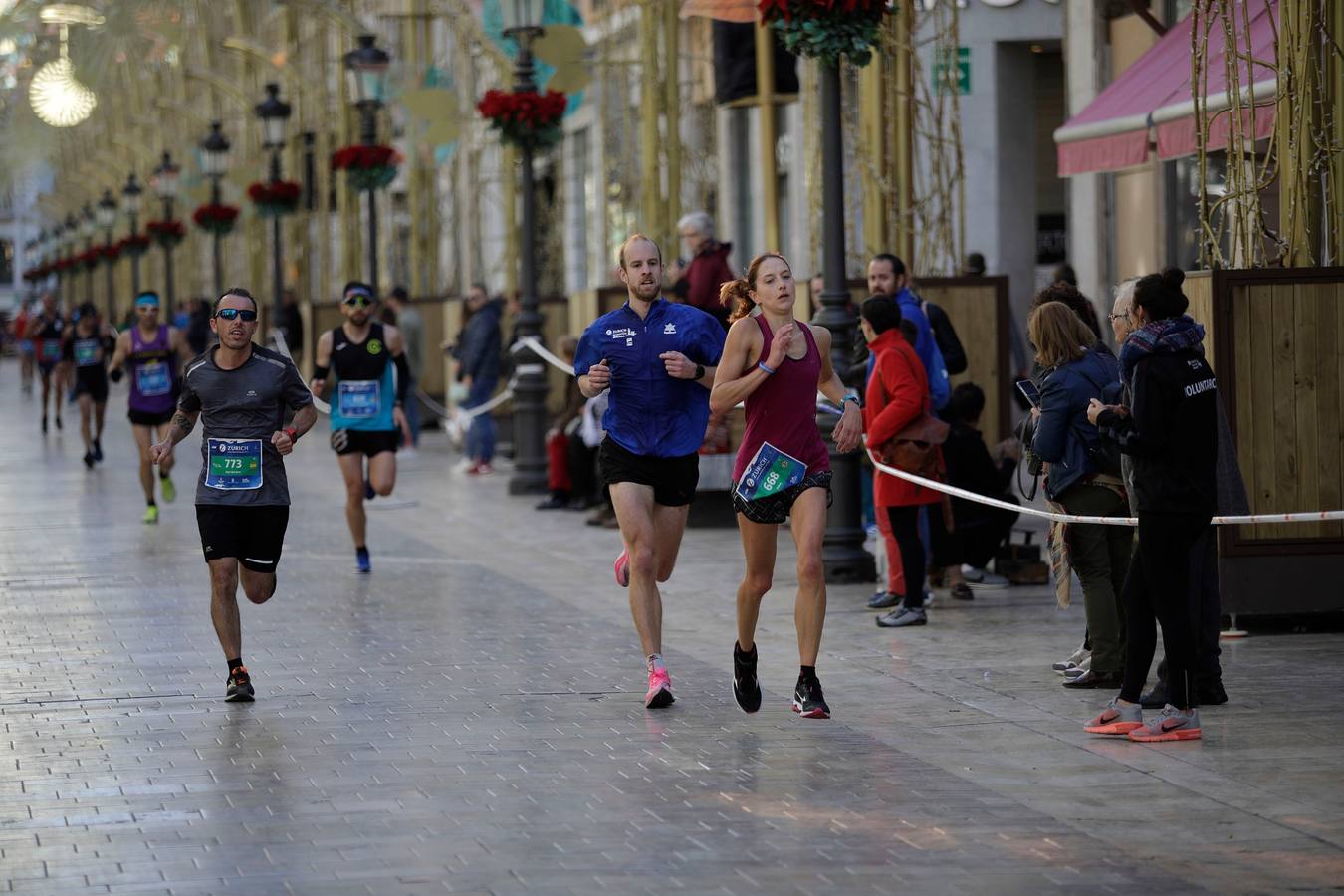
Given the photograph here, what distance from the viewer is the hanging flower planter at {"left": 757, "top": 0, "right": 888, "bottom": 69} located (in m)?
14.0

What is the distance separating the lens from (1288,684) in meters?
10.3

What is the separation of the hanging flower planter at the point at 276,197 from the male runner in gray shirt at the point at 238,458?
29279 millimetres

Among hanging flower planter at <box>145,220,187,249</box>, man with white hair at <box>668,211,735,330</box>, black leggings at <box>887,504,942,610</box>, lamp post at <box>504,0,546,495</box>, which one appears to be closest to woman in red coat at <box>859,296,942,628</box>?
black leggings at <box>887,504,942,610</box>

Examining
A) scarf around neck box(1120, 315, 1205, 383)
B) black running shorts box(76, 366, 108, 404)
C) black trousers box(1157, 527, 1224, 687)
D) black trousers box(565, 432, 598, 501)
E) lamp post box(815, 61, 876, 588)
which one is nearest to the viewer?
scarf around neck box(1120, 315, 1205, 383)

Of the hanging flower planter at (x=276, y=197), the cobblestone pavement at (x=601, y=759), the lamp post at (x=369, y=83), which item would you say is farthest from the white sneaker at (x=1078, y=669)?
the hanging flower planter at (x=276, y=197)

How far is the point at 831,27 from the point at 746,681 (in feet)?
17.8

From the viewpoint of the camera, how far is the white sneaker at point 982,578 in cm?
1427

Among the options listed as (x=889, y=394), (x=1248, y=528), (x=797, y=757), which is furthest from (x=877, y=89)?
(x=797, y=757)

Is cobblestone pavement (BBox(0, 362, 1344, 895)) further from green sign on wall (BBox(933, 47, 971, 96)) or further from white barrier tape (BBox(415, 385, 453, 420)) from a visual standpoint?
white barrier tape (BBox(415, 385, 453, 420))

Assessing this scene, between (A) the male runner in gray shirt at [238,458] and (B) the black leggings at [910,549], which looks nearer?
(A) the male runner in gray shirt at [238,458]

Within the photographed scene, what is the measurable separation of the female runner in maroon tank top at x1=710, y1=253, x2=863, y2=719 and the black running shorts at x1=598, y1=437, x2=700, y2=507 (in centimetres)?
41

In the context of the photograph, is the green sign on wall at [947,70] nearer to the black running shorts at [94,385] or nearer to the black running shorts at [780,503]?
the black running shorts at [780,503]

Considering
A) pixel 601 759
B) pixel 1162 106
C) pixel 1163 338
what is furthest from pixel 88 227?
pixel 1163 338

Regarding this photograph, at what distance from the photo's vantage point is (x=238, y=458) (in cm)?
1079
